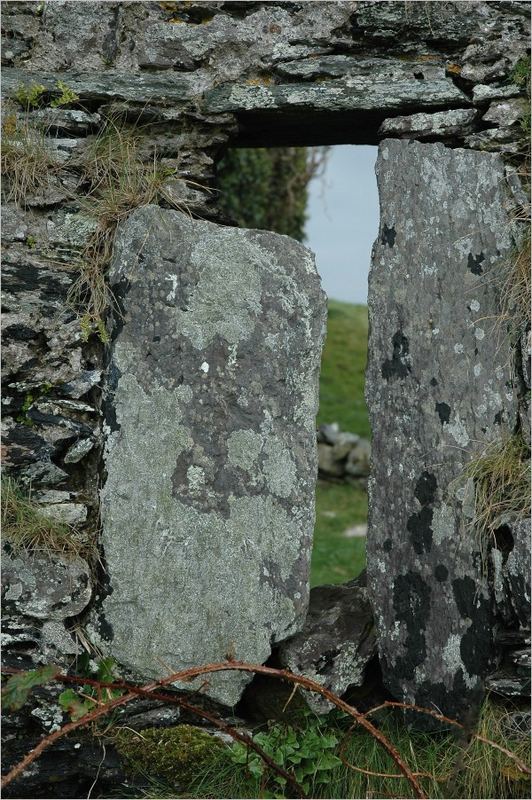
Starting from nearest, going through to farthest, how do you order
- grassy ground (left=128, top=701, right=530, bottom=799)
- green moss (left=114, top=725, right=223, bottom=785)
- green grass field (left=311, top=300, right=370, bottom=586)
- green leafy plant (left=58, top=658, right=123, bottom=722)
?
1. green leafy plant (left=58, top=658, right=123, bottom=722)
2. grassy ground (left=128, top=701, right=530, bottom=799)
3. green moss (left=114, top=725, right=223, bottom=785)
4. green grass field (left=311, top=300, right=370, bottom=586)

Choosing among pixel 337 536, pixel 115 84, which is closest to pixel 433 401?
pixel 115 84

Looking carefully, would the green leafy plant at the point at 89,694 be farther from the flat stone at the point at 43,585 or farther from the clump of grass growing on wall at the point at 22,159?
the clump of grass growing on wall at the point at 22,159

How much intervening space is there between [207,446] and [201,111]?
154cm

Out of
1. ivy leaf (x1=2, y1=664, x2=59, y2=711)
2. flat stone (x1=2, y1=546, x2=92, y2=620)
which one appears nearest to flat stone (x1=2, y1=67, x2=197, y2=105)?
flat stone (x1=2, y1=546, x2=92, y2=620)

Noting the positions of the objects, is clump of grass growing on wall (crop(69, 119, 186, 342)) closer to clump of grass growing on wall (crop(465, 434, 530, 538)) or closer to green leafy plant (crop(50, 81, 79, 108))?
green leafy plant (crop(50, 81, 79, 108))

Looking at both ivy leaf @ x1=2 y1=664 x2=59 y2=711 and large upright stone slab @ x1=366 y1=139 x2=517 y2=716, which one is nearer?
ivy leaf @ x1=2 y1=664 x2=59 y2=711

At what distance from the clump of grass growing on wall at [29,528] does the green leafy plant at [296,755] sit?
1.12 m

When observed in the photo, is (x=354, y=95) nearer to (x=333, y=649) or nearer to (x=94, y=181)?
(x=94, y=181)

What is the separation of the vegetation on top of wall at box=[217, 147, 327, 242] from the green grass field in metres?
2.46

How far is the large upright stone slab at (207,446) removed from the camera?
3830 mm

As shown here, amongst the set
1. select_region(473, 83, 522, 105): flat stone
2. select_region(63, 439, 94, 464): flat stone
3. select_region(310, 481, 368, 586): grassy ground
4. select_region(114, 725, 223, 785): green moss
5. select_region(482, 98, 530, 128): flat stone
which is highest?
select_region(473, 83, 522, 105): flat stone

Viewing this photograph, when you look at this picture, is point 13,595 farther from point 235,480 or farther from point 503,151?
point 503,151

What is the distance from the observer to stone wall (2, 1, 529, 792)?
3.94 metres

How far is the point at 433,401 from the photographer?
3924 mm
